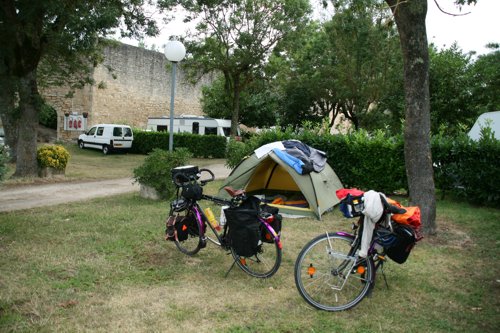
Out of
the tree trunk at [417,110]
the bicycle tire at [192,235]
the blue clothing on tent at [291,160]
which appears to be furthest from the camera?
the blue clothing on tent at [291,160]

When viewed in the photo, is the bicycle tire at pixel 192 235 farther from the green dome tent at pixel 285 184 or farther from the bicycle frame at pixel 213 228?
the green dome tent at pixel 285 184

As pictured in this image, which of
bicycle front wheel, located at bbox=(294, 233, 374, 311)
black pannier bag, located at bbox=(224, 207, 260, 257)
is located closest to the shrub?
black pannier bag, located at bbox=(224, 207, 260, 257)

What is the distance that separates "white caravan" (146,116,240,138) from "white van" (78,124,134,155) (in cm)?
257

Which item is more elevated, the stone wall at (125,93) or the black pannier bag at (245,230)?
the stone wall at (125,93)

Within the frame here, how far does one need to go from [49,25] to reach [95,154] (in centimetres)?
1071

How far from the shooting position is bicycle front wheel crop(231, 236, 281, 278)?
14.1 ft

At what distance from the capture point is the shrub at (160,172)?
8680 mm

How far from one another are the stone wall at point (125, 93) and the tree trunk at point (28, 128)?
11.1 meters

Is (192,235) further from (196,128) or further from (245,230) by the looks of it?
(196,128)

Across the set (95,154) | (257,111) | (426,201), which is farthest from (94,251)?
(257,111)

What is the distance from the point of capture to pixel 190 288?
13.6 ft

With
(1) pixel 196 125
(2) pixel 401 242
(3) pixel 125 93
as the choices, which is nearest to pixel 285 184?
(2) pixel 401 242

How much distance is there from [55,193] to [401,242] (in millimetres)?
8107

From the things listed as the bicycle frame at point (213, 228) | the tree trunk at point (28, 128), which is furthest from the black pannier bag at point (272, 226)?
the tree trunk at point (28, 128)
